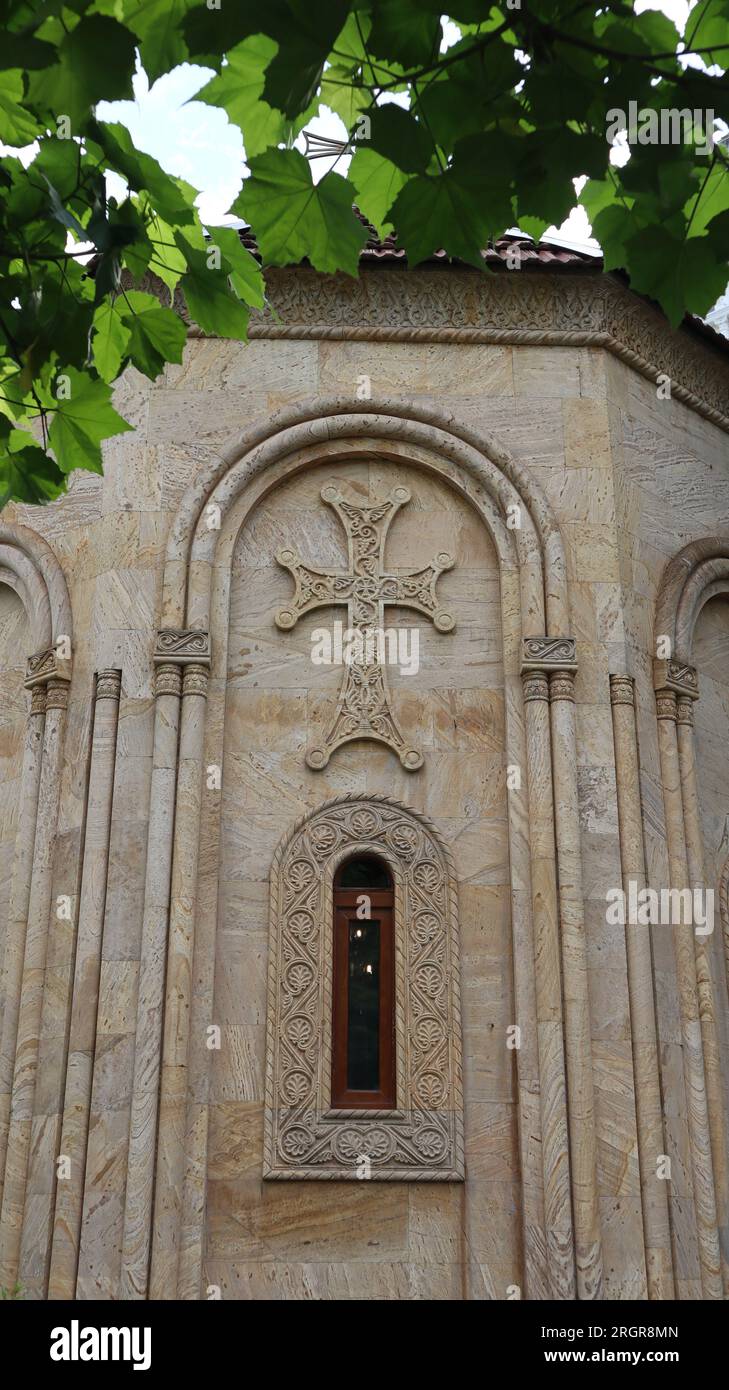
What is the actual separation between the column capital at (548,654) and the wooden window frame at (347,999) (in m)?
2.10

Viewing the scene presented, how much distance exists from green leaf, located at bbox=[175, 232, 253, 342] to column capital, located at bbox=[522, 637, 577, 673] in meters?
5.94

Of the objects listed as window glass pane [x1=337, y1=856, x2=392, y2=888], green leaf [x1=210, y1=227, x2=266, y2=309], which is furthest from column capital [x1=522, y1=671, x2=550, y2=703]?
green leaf [x1=210, y1=227, x2=266, y2=309]

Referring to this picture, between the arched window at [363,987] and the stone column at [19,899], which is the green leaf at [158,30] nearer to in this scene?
the arched window at [363,987]

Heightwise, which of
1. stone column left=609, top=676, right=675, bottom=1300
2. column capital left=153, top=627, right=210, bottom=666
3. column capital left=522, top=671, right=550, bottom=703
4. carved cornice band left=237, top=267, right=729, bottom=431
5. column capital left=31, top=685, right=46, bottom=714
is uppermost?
carved cornice band left=237, top=267, right=729, bottom=431

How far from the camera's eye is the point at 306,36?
12.1 ft

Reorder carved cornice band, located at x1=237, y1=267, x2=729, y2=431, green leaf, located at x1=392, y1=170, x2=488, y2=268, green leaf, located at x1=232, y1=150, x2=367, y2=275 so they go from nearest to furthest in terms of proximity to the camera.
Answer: green leaf, located at x1=392, y1=170, x2=488, y2=268, green leaf, located at x1=232, y1=150, x2=367, y2=275, carved cornice band, located at x1=237, y1=267, x2=729, y2=431

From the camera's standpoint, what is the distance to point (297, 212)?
4.34 metres

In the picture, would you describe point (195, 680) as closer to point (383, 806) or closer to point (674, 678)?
point (383, 806)

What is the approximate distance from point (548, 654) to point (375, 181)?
6533 mm

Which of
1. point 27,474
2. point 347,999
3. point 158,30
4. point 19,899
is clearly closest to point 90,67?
point 158,30

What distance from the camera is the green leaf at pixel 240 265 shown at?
519 cm

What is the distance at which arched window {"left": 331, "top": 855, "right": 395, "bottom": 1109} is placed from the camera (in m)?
9.98

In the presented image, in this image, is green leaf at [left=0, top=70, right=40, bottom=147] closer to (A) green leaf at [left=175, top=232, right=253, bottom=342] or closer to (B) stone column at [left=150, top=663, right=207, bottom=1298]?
(A) green leaf at [left=175, top=232, right=253, bottom=342]

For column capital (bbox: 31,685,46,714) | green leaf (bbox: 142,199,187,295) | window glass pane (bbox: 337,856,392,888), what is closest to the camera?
green leaf (bbox: 142,199,187,295)
